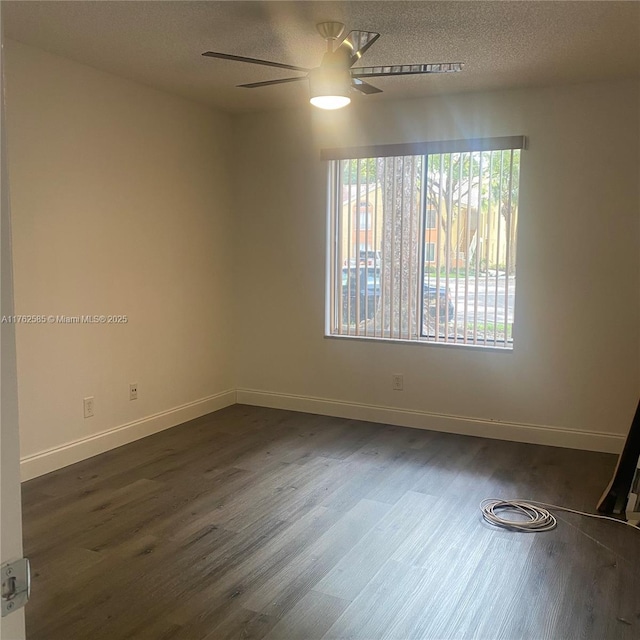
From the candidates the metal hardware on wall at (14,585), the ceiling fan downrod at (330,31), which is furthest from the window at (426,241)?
the metal hardware on wall at (14,585)

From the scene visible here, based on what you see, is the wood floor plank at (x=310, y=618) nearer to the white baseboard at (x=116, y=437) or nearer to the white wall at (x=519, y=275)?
the white baseboard at (x=116, y=437)

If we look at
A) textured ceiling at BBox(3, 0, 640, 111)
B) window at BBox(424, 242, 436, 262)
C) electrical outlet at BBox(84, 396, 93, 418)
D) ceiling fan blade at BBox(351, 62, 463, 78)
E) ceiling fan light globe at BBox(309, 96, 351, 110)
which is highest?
textured ceiling at BBox(3, 0, 640, 111)

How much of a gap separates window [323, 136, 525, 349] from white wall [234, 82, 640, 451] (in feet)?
0.32

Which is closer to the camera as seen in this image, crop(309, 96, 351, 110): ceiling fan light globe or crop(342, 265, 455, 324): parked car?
crop(309, 96, 351, 110): ceiling fan light globe

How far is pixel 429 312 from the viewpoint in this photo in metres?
4.69

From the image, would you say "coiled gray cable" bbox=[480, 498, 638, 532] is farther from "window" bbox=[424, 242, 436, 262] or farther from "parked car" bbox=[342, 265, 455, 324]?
"window" bbox=[424, 242, 436, 262]

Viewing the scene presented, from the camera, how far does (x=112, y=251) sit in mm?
4117

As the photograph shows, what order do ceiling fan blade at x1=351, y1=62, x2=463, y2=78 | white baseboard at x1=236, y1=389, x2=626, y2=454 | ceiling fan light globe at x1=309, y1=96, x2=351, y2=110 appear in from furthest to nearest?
white baseboard at x1=236, y1=389, x2=626, y2=454, ceiling fan light globe at x1=309, y1=96, x2=351, y2=110, ceiling fan blade at x1=351, y1=62, x2=463, y2=78

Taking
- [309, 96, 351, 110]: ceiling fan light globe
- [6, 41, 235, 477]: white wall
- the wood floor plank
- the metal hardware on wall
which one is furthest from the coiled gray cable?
the metal hardware on wall

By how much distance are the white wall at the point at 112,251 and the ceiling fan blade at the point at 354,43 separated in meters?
1.73

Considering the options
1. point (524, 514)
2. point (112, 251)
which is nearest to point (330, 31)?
point (112, 251)

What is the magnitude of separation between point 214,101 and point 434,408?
2.88 meters

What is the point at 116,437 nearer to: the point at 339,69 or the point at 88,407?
the point at 88,407

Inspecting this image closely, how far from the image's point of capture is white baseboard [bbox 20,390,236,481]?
3.67 m
